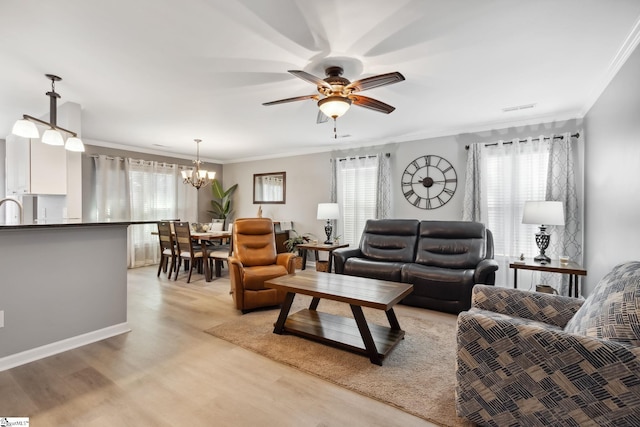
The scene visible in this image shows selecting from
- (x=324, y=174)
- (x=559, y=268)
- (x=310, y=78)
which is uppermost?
(x=310, y=78)

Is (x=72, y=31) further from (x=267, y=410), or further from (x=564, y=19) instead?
(x=564, y=19)

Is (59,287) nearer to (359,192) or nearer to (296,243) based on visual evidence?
(296,243)

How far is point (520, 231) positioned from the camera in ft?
13.8

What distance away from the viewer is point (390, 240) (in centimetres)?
Result: 451

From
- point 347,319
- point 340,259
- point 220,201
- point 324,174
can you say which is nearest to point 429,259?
point 340,259

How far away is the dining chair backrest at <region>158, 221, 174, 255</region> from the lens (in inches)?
196

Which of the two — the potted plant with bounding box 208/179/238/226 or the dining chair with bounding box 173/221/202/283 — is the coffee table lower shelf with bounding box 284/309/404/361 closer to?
the dining chair with bounding box 173/221/202/283

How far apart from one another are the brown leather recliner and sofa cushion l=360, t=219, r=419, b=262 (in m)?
1.37

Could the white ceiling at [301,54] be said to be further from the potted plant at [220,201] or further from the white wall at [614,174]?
the potted plant at [220,201]

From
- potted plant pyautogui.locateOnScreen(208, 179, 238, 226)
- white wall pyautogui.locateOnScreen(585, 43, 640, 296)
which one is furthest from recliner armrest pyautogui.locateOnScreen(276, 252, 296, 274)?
potted plant pyautogui.locateOnScreen(208, 179, 238, 226)

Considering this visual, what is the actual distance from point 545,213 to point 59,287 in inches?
189

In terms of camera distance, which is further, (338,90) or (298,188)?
(298,188)

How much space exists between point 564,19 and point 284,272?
330 centimetres

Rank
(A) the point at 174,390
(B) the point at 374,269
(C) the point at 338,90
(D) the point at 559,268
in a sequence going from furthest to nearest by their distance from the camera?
1. (B) the point at 374,269
2. (D) the point at 559,268
3. (C) the point at 338,90
4. (A) the point at 174,390
